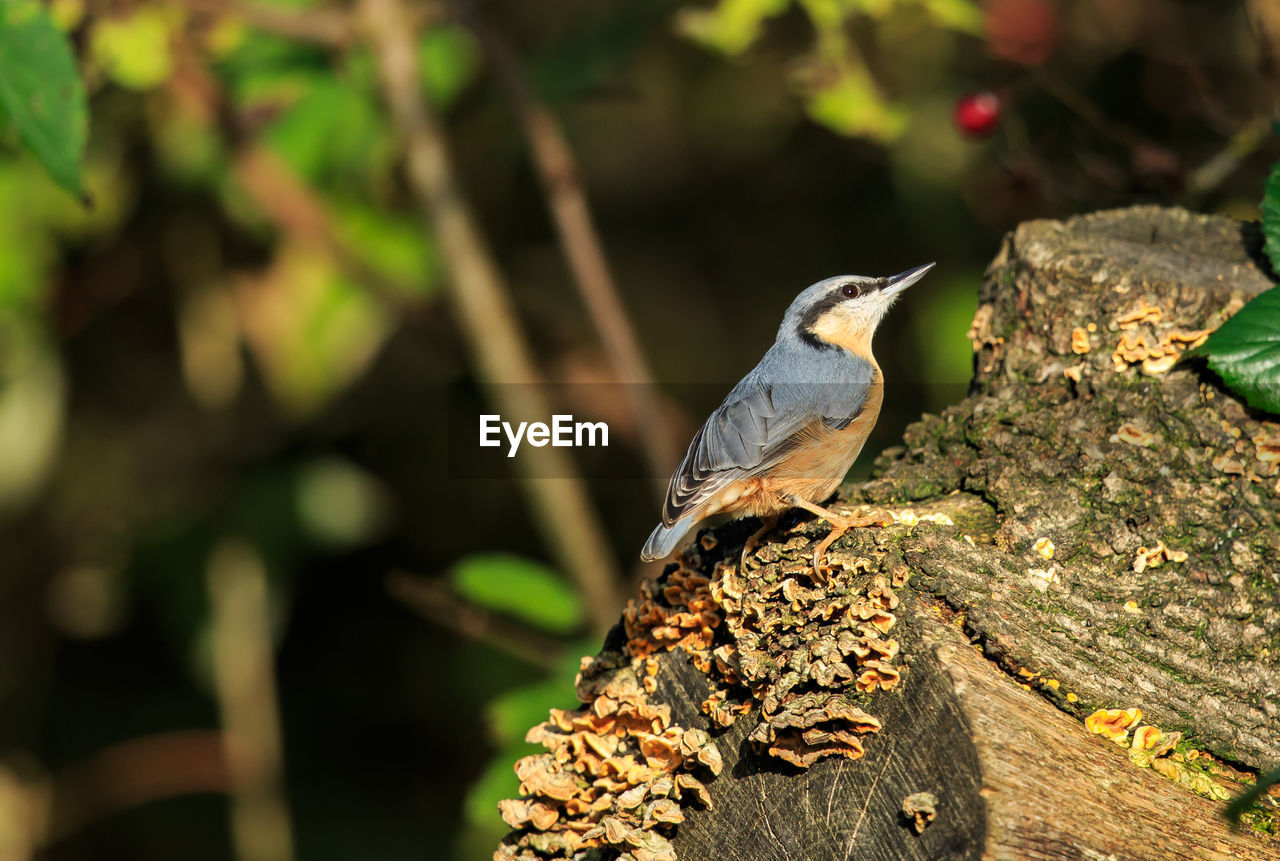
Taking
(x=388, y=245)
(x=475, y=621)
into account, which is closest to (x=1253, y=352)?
(x=475, y=621)

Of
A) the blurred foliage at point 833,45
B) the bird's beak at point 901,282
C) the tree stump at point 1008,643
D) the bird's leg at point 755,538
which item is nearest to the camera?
the tree stump at point 1008,643

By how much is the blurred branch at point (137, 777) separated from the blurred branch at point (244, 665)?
0.29 ft

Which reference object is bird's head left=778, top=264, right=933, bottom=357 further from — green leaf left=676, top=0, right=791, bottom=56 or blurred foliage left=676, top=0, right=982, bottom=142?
green leaf left=676, top=0, right=791, bottom=56

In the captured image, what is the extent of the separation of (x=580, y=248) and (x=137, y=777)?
2.71 m

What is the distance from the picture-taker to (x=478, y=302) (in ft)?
12.4

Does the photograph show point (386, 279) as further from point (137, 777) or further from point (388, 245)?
point (137, 777)

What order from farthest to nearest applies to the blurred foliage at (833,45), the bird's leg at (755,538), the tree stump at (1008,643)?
the blurred foliage at (833,45) < the bird's leg at (755,538) < the tree stump at (1008,643)

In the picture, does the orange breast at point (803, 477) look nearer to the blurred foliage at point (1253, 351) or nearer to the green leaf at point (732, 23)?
the blurred foliage at point (1253, 351)

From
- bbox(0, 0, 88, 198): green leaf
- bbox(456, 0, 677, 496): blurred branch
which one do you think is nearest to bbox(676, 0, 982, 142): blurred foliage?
bbox(456, 0, 677, 496): blurred branch

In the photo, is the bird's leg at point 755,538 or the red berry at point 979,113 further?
the red berry at point 979,113

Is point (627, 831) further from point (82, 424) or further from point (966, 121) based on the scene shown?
point (82, 424)

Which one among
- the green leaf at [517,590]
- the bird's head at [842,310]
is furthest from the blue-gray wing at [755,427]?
the green leaf at [517,590]

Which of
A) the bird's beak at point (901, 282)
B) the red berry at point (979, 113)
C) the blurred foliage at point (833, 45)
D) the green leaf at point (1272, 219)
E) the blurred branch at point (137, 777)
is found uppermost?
the blurred foliage at point (833, 45)

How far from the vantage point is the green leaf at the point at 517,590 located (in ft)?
9.25
